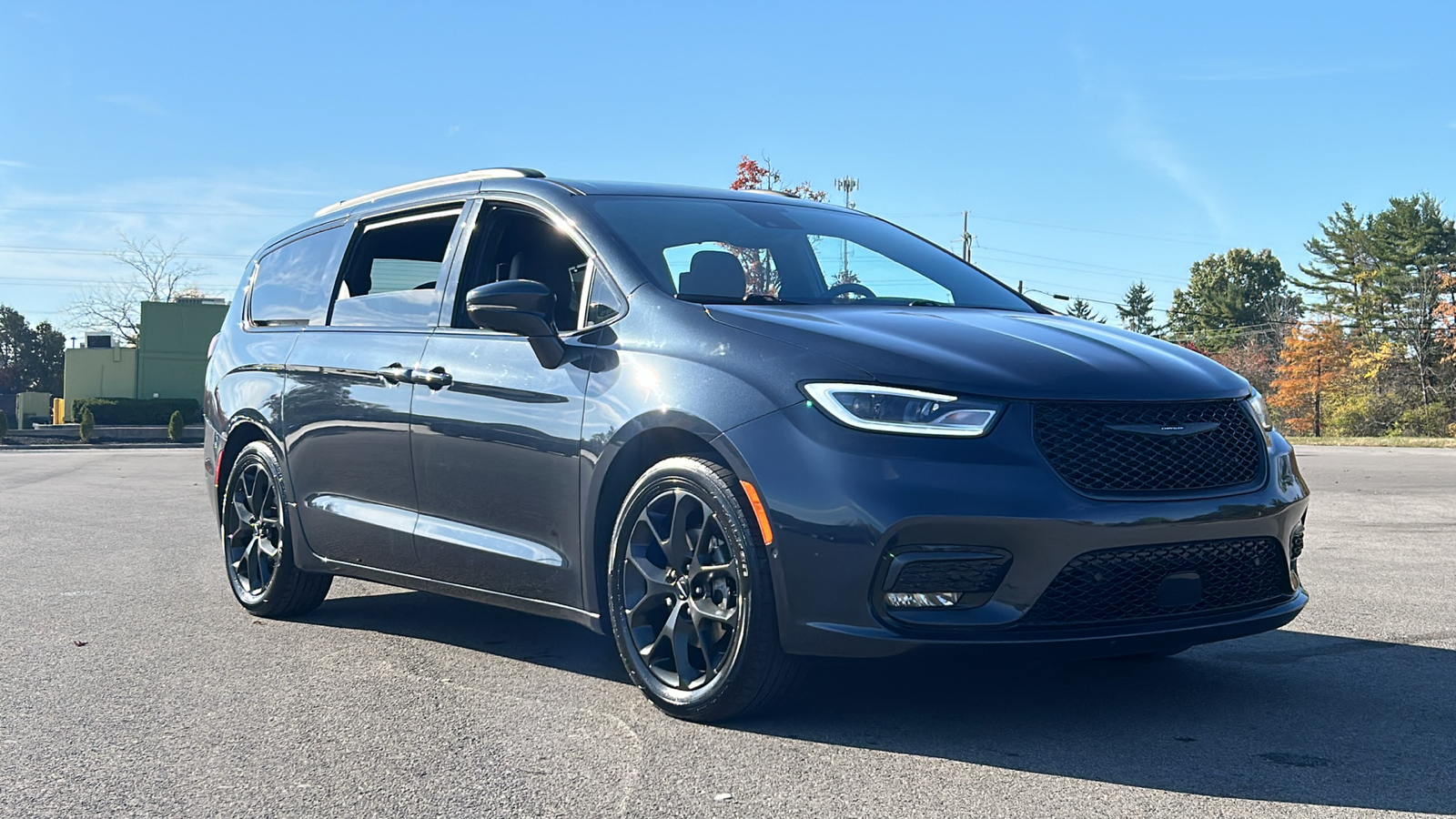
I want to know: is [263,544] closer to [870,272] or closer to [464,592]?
[464,592]

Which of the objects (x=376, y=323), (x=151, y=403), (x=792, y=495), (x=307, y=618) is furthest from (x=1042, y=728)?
(x=151, y=403)

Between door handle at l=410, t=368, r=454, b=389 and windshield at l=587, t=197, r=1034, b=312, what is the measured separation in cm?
80

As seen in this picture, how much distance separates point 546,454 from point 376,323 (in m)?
1.44

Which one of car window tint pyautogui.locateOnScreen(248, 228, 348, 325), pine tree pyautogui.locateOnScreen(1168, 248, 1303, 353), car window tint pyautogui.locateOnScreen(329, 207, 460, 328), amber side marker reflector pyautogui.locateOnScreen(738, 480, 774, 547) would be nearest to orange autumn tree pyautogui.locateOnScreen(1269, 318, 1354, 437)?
pine tree pyautogui.locateOnScreen(1168, 248, 1303, 353)

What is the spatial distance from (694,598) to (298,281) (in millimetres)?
3207

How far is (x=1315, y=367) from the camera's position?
7012 cm

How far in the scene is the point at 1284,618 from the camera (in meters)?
4.20

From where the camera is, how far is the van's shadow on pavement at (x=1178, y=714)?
3559mm

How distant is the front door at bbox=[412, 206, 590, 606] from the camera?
4555 millimetres

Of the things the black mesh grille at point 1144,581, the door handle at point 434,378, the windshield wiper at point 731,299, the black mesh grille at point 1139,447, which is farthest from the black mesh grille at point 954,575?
the door handle at point 434,378

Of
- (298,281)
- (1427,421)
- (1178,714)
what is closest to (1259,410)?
(1178,714)

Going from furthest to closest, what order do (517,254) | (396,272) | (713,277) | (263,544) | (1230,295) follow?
(1230,295)
(263,544)
(396,272)
(517,254)
(713,277)

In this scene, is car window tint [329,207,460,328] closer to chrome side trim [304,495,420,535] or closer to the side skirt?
chrome side trim [304,495,420,535]

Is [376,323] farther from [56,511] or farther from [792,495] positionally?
[56,511]
